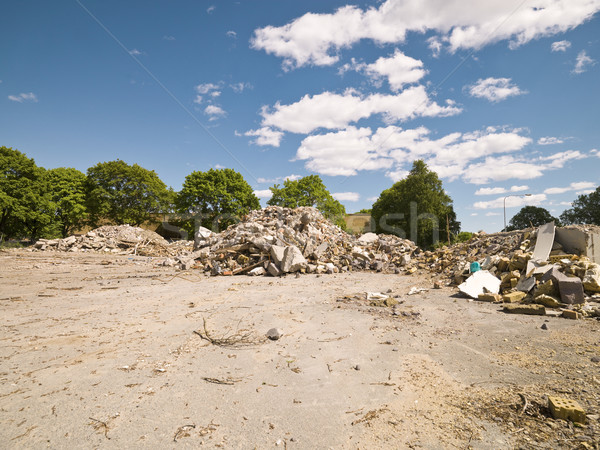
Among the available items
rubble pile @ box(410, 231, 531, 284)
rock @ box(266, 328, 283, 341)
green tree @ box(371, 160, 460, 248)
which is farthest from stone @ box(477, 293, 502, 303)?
green tree @ box(371, 160, 460, 248)

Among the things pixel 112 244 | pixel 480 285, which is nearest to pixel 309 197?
pixel 112 244

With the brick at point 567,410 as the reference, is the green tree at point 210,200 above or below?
above

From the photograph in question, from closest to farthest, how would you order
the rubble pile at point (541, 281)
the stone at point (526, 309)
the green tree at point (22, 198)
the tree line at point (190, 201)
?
the stone at point (526, 309) → the rubble pile at point (541, 281) → the green tree at point (22, 198) → the tree line at point (190, 201)

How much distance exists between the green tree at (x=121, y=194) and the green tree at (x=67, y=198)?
0.85m

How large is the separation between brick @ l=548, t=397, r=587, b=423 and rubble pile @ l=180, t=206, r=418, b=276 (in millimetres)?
9086

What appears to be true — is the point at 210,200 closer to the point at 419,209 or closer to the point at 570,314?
the point at 419,209

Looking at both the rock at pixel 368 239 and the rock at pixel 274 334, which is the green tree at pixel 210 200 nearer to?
the rock at pixel 368 239

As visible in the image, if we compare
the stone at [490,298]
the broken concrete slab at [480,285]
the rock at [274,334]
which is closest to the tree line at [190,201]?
the broken concrete slab at [480,285]

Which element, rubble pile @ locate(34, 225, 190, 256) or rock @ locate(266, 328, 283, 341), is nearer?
rock @ locate(266, 328, 283, 341)

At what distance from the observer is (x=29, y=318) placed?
5.22 m

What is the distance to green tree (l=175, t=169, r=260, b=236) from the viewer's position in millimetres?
27734

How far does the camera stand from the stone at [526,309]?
5.67 meters

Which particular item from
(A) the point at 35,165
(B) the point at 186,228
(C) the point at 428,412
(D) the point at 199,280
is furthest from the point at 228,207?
(C) the point at 428,412

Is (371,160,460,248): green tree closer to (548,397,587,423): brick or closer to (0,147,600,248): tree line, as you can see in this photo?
(0,147,600,248): tree line
